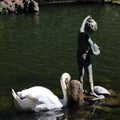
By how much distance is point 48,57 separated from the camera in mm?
28016

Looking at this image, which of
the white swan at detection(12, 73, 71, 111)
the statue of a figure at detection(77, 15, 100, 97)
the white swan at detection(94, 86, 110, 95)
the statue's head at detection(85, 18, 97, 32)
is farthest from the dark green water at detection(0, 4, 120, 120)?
the statue's head at detection(85, 18, 97, 32)

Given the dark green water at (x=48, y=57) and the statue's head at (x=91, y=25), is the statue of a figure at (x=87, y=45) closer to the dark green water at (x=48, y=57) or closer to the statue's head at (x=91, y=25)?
the statue's head at (x=91, y=25)

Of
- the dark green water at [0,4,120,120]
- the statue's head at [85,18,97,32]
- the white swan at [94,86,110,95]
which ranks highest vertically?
the statue's head at [85,18,97,32]

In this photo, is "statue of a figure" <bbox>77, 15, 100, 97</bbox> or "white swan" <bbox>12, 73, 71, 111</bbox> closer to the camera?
"white swan" <bbox>12, 73, 71, 111</bbox>

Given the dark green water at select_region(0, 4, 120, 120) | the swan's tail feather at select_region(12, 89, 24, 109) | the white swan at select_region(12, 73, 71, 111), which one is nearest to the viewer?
the swan's tail feather at select_region(12, 89, 24, 109)

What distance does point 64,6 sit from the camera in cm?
6481

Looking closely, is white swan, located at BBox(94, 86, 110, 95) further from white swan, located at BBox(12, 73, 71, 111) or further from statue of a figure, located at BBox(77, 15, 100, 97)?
white swan, located at BBox(12, 73, 71, 111)

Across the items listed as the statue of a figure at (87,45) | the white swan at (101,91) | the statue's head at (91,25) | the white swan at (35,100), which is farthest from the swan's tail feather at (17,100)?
the statue's head at (91,25)

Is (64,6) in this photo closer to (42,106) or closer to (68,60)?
(68,60)

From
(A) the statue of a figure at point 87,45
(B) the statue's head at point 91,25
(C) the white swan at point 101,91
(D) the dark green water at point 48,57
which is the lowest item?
(D) the dark green water at point 48,57

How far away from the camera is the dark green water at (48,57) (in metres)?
17.6

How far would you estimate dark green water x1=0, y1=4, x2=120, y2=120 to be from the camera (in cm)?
1762

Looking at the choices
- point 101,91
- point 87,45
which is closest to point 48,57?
point 101,91

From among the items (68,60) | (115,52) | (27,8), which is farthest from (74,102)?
(27,8)
